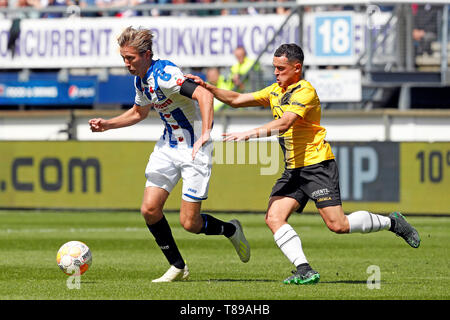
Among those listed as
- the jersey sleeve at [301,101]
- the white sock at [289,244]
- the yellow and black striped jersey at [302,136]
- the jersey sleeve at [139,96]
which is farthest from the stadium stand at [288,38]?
the white sock at [289,244]

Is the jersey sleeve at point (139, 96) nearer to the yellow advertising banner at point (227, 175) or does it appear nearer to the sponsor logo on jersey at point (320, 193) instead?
the sponsor logo on jersey at point (320, 193)

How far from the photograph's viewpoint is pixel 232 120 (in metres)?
20.6

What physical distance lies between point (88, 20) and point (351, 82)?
264 inches

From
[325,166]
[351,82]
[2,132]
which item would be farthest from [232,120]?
[325,166]

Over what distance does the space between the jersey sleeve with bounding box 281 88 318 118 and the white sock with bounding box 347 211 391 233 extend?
107 centimetres

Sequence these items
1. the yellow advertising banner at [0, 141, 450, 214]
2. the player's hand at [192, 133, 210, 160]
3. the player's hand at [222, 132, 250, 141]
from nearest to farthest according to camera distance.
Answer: the player's hand at [222, 132, 250, 141], the player's hand at [192, 133, 210, 160], the yellow advertising banner at [0, 141, 450, 214]

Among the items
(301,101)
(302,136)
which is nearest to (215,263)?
(302,136)

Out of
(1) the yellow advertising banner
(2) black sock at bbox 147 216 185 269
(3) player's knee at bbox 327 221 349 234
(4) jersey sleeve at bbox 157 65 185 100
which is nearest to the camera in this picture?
(3) player's knee at bbox 327 221 349 234

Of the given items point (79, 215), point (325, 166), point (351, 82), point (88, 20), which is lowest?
point (79, 215)

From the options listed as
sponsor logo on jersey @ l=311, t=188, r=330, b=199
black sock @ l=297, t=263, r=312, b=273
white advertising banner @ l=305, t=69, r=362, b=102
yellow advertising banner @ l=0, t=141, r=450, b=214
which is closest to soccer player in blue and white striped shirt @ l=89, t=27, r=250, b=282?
sponsor logo on jersey @ l=311, t=188, r=330, b=199

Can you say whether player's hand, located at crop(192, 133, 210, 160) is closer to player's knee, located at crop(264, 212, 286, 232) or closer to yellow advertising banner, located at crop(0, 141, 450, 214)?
player's knee, located at crop(264, 212, 286, 232)

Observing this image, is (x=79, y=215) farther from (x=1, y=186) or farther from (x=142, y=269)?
(x=142, y=269)

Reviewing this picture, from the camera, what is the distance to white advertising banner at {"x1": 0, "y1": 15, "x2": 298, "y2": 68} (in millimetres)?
22125

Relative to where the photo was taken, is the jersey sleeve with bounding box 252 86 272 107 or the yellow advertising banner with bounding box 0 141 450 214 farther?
the yellow advertising banner with bounding box 0 141 450 214
